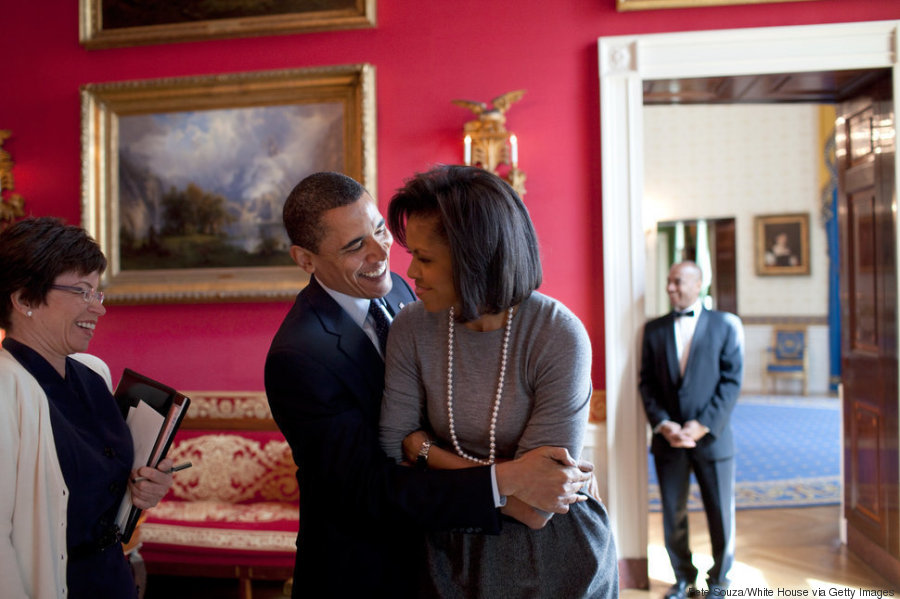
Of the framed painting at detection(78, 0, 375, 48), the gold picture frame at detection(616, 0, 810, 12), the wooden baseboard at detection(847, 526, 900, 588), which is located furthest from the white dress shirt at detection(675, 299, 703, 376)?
the framed painting at detection(78, 0, 375, 48)

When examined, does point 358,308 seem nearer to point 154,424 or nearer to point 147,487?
point 154,424

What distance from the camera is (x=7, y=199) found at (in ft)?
16.6

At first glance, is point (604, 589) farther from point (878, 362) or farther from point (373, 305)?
point (878, 362)

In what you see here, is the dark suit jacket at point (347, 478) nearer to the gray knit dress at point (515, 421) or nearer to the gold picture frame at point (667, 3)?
the gray knit dress at point (515, 421)

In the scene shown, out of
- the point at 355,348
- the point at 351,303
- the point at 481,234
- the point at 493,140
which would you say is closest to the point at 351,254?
the point at 351,303

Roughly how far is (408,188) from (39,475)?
1.20 metres

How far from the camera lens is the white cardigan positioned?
1.74 m

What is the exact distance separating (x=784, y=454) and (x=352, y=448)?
8.02 meters

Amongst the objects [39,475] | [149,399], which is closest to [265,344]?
[149,399]

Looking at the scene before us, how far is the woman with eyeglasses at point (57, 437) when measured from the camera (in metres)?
1.76

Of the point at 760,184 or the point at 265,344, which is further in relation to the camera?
the point at 760,184

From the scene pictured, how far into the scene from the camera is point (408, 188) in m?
1.57

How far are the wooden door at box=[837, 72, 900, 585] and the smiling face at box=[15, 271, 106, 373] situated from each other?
4.48 m

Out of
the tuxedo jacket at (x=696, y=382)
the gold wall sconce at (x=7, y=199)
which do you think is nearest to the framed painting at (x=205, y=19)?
the gold wall sconce at (x=7, y=199)
